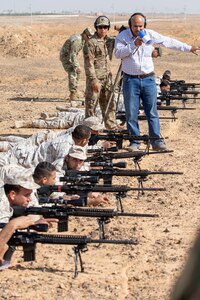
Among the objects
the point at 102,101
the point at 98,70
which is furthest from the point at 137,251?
the point at 102,101

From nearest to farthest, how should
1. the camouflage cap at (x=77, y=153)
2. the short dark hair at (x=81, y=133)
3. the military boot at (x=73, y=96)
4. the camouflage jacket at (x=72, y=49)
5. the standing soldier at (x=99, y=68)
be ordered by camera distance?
the camouflage cap at (x=77, y=153) → the short dark hair at (x=81, y=133) → the standing soldier at (x=99, y=68) → the camouflage jacket at (x=72, y=49) → the military boot at (x=73, y=96)

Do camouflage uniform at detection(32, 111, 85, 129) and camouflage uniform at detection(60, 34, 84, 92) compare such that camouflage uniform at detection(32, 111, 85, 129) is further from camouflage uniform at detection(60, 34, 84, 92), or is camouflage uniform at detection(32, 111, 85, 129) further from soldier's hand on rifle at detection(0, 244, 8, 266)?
soldier's hand on rifle at detection(0, 244, 8, 266)

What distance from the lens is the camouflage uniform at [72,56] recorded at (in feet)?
50.3

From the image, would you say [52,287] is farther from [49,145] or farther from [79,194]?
[49,145]

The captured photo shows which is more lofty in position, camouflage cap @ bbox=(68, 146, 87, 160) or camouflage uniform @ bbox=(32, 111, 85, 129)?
camouflage cap @ bbox=(68, 146, 87, 160)

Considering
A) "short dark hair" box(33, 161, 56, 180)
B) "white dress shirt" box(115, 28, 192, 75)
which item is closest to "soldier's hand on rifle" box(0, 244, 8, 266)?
"short dark hair" box(33, 161, 56, 180)

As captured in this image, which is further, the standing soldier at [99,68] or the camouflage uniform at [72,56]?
the camouflage uniform at [72,56]

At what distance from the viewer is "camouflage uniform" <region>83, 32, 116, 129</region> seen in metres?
10.1

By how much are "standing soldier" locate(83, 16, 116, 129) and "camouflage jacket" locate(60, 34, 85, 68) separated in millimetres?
5017

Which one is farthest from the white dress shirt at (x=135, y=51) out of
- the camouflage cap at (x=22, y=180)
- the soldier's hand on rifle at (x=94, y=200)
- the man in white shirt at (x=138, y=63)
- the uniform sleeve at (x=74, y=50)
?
the uniform sleeve at (x=74, y=50)

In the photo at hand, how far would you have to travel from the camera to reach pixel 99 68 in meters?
10.2

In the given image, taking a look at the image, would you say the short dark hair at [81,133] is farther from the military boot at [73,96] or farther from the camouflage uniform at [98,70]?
the military boot at [73,96]

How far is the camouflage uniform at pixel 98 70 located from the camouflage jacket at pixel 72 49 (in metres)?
5.02

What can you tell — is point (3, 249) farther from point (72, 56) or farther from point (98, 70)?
point (72, 56)
